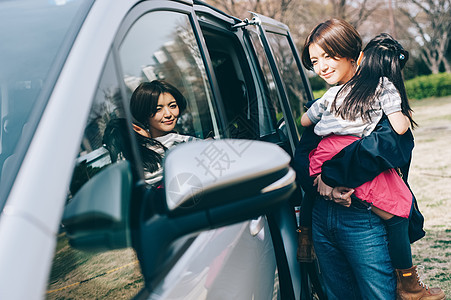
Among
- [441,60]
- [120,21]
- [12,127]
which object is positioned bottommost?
[441,60]

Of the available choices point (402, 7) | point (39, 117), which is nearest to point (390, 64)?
point (39, 117)

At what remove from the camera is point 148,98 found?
5.46 ft

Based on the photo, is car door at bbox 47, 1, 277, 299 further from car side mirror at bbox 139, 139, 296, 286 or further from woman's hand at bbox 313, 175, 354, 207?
woman's hand at bbox 313, 175, 354, 207

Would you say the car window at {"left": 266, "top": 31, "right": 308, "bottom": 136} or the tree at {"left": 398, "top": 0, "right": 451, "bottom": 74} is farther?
the tree at {"left": 398, "top": 0, "right": 451, "bottom": 74}

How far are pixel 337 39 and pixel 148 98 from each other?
0.89 m

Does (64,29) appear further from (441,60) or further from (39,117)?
(441,60)

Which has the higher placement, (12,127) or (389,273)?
(12,127)

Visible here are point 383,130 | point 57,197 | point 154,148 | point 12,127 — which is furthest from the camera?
point 383,130

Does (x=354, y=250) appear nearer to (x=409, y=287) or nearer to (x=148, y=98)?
(x=409, y=287)

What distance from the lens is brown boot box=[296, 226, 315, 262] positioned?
2.10m

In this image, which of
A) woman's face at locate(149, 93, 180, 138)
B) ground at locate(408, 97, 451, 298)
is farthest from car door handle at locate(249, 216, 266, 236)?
ground at locate(408, 97, 451, 298)

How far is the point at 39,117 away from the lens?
3.08 feet

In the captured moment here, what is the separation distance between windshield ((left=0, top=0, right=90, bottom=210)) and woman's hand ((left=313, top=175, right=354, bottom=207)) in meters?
1.26

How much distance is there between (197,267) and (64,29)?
2.40 feet
